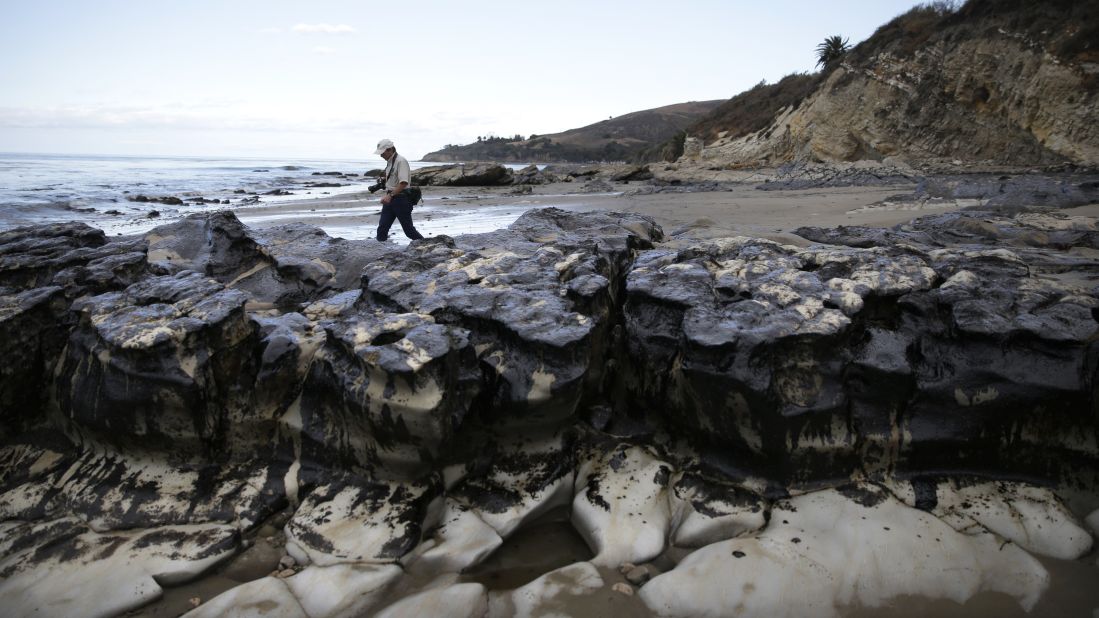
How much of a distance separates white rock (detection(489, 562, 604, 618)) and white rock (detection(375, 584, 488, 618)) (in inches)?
1.9

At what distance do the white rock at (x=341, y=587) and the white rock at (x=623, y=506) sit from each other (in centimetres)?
72

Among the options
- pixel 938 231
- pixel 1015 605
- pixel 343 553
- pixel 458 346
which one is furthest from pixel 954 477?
pixel 938 231

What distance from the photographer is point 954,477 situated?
2.29 meters

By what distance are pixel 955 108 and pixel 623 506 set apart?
1591cm

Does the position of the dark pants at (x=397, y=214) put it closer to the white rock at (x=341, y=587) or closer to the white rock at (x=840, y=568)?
the white rock at (x=341, y=587)

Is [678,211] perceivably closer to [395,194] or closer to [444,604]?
[395,194]

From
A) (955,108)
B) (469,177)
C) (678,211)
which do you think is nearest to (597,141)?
(469,177)

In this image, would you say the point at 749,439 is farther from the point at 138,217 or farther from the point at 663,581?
the point at 138,217

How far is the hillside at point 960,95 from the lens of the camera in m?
11.7

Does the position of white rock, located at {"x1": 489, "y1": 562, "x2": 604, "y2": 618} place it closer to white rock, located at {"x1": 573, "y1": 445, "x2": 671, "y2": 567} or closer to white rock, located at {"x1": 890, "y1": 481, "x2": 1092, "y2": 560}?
white rock, located at {"x1": 573, "y1": 445, "x2": 671, "y2": 567}

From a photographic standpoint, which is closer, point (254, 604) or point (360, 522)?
point (254, 604)

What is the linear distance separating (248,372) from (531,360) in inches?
50.7

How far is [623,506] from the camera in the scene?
7.65 feet

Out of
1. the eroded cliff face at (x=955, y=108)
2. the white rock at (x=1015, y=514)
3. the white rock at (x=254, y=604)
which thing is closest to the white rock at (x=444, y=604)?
the white rock at (x=254, y=604)
